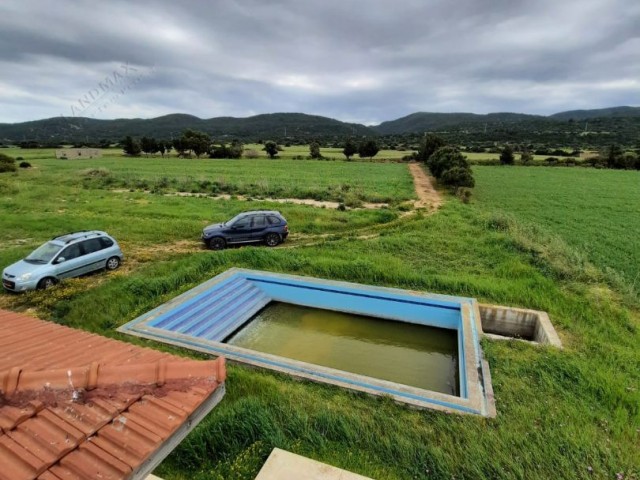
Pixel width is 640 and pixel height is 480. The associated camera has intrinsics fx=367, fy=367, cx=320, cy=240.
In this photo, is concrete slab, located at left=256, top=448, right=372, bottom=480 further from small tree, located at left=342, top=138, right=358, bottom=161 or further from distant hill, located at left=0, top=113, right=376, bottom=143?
distant hill, located at left=0, top=113, right=376, bottom=143

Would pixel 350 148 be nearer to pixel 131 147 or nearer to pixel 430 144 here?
pixel 430 144

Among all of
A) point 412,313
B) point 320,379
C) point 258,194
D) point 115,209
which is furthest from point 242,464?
point 258,194

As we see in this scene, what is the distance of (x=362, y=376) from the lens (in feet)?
26.1

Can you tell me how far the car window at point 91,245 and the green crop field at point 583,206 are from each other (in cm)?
1898

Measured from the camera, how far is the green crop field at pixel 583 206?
1719 centimetres

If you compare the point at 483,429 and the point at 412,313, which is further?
the point at 412,313

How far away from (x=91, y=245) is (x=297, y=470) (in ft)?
39.8

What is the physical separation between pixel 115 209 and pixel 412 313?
22077 mm

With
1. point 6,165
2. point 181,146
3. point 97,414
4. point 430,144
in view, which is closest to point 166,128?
point 181,146

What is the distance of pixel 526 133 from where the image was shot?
123375 millimetres

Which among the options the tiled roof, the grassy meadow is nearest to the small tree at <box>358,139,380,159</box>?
the grassy meadow

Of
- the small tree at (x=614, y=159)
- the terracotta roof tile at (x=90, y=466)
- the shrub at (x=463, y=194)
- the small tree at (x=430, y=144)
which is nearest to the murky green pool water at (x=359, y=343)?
the terracotta roof tile at (x=90, y=466)

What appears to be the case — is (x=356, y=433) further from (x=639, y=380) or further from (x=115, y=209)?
(x=115, y=209)

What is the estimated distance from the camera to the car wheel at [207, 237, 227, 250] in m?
17.2
